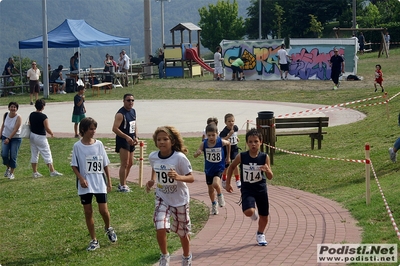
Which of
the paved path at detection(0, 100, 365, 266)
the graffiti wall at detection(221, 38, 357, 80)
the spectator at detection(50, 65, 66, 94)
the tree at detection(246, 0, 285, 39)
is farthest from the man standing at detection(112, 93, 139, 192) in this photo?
the tree at detection(246, 0, 285, 39)

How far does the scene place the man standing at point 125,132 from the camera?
1277 cm

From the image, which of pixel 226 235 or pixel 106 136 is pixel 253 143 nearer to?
pixel 226 235

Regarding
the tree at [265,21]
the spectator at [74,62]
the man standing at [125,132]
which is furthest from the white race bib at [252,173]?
the tree at [265,21]

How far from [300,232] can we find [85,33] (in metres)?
29.7

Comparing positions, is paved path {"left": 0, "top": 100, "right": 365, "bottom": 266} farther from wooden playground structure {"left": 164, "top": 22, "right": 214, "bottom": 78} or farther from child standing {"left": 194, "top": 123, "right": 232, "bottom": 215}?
wooden playground structure {"left": 164, "top": 22, "right": 214, "bottom": 78}

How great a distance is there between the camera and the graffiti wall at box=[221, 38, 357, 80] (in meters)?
37.9

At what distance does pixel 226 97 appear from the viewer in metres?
32.0

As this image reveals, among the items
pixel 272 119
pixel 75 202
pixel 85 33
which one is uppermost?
pixel 85 33

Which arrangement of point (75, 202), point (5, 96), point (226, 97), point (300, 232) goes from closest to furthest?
point (300, 232) → point (75, 202) → point (226, 97) → point (5, 96)

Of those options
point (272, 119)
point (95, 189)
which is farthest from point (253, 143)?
point (272, 119)

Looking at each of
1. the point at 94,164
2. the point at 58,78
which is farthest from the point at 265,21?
the point at 94,164

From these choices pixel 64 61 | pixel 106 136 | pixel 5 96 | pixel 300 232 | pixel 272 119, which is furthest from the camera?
pixel 64 61

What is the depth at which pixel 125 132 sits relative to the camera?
12.9 meters

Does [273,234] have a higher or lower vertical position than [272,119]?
lower
